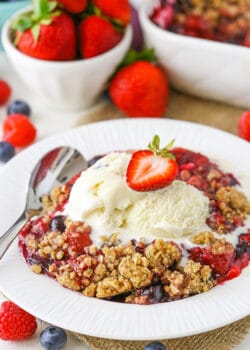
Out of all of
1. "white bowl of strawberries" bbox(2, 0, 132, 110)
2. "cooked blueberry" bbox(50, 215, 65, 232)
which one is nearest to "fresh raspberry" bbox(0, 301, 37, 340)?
"cooked blueberry" bbox(50, 215, 65, 232)

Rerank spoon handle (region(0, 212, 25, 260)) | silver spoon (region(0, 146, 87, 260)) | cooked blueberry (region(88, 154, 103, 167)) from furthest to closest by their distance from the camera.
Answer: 1. cooked blueberry (region(88, 154, 103, 167))
2. silver spoon (region(0, 146, 87, 260))
3. spoon handle (region(0, 212, 25, 260))

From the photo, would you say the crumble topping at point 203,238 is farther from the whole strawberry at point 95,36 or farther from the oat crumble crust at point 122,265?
the whole strawberry at point 95,36

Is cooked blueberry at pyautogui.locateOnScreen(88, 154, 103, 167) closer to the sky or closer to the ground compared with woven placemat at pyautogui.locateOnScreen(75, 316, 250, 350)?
closer to the sky

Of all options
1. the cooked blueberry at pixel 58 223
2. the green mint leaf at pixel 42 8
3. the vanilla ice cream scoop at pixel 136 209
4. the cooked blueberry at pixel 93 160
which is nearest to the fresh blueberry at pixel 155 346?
the vanilla ice cream scoop at pixel 136 209

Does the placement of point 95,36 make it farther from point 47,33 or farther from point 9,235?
point 9,235

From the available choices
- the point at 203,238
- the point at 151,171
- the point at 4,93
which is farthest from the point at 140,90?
the point at 203,238

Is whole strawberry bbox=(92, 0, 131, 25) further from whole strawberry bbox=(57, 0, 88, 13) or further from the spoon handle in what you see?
the spoon handle

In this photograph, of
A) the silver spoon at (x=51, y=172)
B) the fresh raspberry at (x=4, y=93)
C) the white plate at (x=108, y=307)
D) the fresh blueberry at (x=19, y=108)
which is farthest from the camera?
the fresh raspberry at (x=4, y=93)
